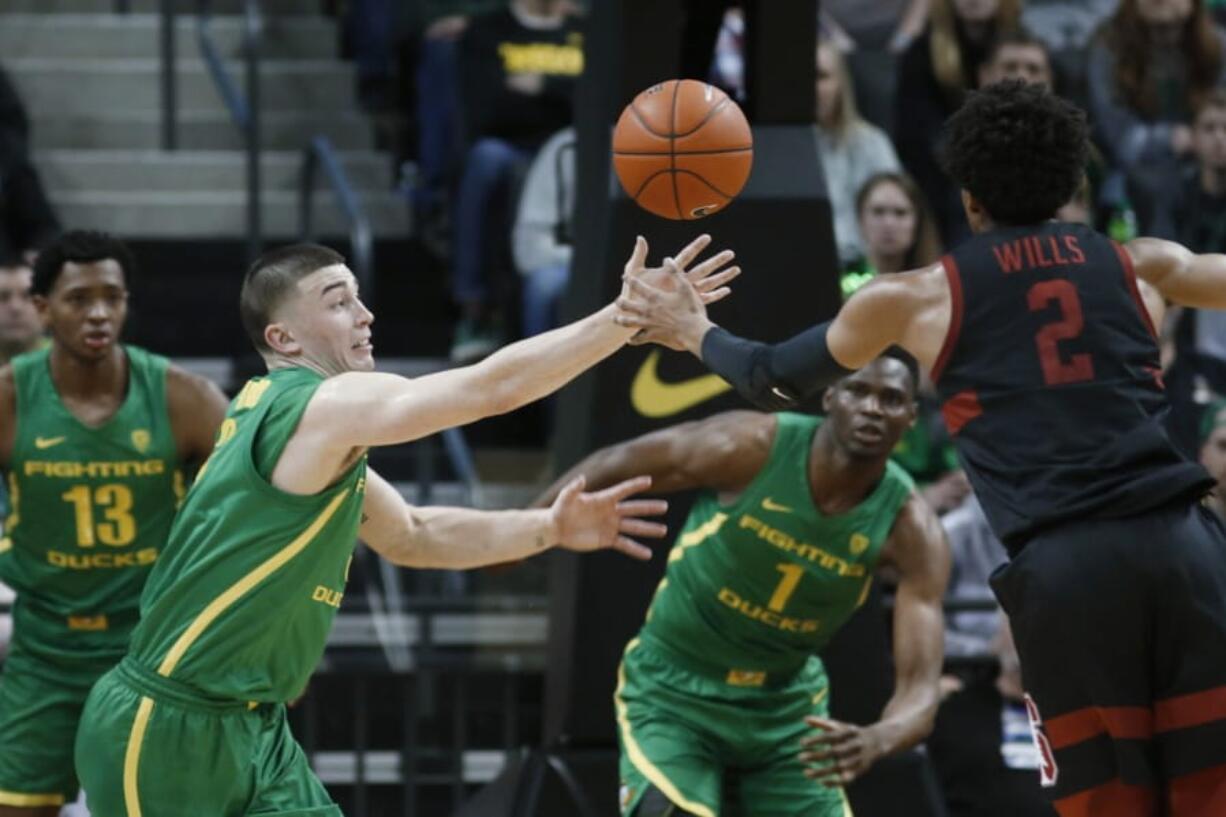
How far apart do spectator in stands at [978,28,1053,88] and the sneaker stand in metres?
2.51

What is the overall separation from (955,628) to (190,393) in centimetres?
340

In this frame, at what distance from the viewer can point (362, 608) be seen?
9.86m

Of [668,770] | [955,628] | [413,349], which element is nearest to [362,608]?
[413,349]

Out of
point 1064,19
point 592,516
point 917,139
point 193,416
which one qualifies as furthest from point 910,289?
point 1064,19

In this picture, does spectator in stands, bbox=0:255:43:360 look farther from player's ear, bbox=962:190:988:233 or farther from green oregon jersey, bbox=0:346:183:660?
player's ear, bbox=962:190:988:233

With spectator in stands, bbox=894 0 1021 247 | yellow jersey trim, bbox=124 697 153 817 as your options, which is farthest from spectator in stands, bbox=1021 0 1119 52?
yellow jersey trim, bbox=124 697 153 817

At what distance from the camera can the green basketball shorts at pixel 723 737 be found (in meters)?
7.03

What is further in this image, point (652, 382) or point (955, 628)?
point (955, 628)

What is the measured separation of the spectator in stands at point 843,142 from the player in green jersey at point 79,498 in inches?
155

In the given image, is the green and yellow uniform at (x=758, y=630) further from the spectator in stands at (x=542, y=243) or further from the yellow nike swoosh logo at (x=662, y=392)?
the spectator in stands at (x=542, y=243)

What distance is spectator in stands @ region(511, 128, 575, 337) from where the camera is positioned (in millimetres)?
10109

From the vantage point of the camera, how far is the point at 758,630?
7121 mm

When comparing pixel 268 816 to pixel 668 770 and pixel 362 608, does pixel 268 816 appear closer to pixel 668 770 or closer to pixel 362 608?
pixel 668 770

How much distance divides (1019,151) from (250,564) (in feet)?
6.38
